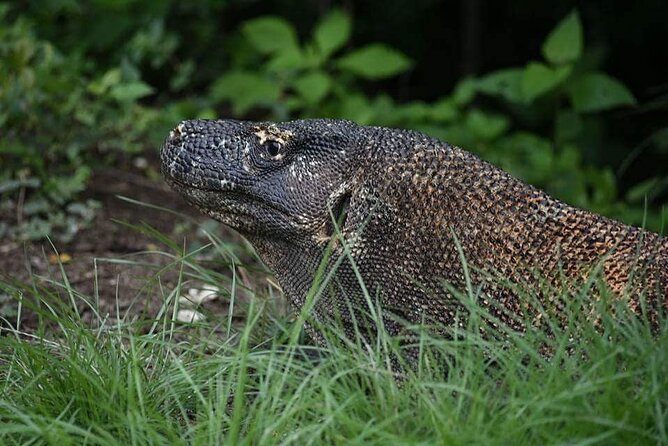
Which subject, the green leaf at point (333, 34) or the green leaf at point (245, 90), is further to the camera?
the green leaf at point (245, 90)

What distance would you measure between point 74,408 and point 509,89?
373 centimetres

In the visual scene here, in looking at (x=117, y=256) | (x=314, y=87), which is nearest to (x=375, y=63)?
(x=314, y=87)

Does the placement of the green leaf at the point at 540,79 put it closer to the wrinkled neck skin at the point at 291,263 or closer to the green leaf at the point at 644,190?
the green leaf at the point at 644,190

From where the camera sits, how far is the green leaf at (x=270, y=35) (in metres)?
6.75

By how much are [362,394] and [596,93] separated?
3781mm

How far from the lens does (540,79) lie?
19.8 ft

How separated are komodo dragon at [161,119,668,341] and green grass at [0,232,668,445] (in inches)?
7.3

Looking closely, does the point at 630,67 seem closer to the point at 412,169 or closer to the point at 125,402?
the point at 412,169

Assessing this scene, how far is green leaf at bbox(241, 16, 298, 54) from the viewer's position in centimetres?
675

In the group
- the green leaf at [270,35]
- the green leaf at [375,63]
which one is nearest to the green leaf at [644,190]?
the green leaf at [375,63]

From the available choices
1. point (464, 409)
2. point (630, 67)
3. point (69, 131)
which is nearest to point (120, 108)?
point (69, 131)

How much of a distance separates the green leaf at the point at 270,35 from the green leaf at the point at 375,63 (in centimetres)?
34

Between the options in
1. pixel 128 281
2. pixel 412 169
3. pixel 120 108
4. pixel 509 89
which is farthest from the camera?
pixel 120 108

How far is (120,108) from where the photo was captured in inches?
275
